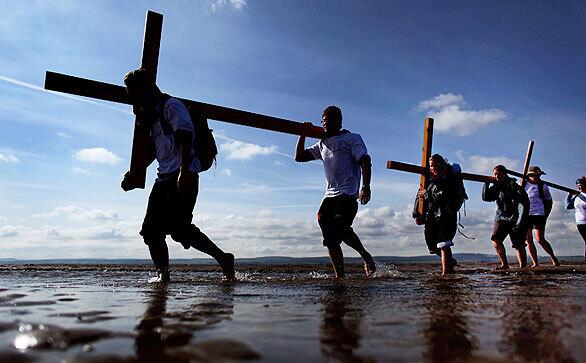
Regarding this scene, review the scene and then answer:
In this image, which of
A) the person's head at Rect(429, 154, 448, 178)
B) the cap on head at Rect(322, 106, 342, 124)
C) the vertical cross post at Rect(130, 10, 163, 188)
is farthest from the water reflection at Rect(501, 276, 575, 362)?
the person's head at Rect(429, 154, 448, 178)

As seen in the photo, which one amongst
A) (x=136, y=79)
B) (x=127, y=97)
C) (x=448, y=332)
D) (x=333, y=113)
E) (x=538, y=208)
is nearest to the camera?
(x=448, y=332)

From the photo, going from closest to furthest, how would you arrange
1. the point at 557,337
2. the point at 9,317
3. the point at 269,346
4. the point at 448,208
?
the point at 269,346, the point at 557,337, the point at 9,317, the point at 448,208

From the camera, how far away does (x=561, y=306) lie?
6.66 feet

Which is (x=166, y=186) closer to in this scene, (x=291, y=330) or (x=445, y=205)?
(x=291, y=330)

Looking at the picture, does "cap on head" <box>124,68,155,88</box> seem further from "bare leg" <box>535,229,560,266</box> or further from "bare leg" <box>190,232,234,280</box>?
"bare leg" <box>535,229,560,266</box>

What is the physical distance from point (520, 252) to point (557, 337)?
7635 millimetres

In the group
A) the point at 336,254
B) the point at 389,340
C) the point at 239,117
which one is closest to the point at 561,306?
the point at 389,340

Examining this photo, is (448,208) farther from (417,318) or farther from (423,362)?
(423,362)

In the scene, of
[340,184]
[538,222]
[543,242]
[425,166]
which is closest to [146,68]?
[340,184]

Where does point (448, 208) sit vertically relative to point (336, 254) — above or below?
above

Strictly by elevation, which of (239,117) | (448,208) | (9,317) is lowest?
(9,317)

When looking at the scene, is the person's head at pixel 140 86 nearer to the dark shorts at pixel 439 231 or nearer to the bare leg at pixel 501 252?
the dark shorts at pixel 439 231

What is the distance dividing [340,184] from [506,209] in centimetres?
443

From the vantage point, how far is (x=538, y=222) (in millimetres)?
9445
